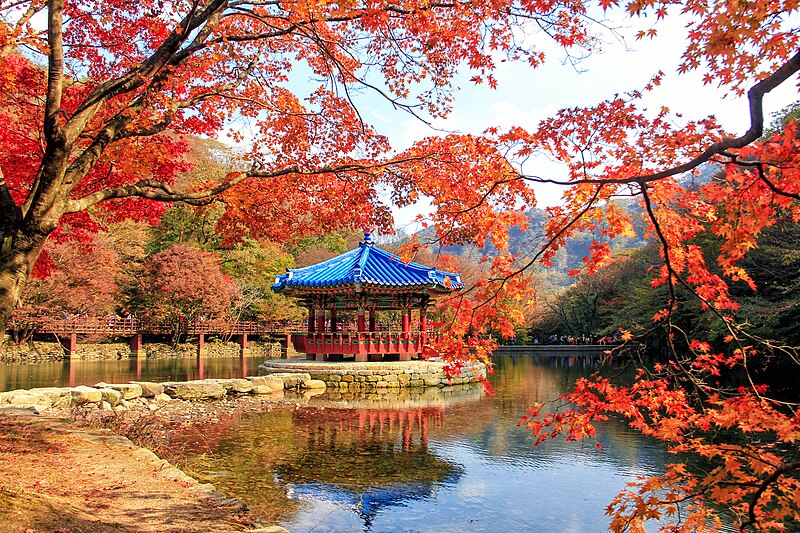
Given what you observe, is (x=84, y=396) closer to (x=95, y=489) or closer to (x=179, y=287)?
(x=95, y=489)

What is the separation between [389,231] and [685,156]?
3972 mm

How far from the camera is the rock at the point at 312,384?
15.6m

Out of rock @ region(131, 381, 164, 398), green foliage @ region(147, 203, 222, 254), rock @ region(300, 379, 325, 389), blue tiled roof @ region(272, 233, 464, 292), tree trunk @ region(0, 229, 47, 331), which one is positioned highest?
green foliage @ region(147, 203, 222, 254)

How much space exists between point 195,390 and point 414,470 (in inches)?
304

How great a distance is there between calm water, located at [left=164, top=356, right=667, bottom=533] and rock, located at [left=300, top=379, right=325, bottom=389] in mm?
3759

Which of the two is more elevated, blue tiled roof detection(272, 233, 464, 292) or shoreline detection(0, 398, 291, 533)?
blue tiled roof detection(272, 233, 464, 292)

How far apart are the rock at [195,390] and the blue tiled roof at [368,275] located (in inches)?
188

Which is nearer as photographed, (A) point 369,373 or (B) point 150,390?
(B) point 150,390

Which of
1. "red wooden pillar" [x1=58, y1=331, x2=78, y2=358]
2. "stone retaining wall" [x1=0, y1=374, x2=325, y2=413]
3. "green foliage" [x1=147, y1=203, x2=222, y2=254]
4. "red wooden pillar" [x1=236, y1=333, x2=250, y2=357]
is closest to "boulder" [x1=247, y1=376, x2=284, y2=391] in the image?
"stone retaining wall" [x1=0, y1=374, x2=325, y2=413]

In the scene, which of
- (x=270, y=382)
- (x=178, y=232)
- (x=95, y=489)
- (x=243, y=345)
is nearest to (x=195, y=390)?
(x=270, y=382)

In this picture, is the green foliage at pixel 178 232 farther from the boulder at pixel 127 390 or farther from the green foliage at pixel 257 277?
the boulder at pixel 127 390

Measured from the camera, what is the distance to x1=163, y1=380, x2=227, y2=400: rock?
13.0 meters

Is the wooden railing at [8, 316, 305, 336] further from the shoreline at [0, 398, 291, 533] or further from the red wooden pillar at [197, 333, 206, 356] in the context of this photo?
the shoreline at [0, 398, 291, 533]

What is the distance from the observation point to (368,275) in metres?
17.0
